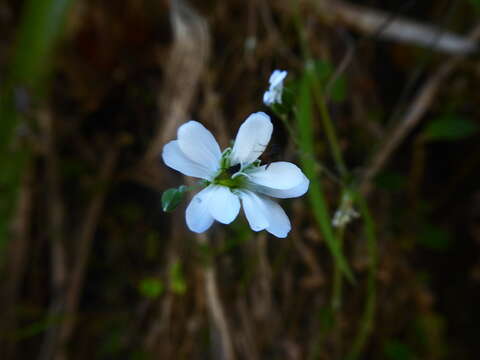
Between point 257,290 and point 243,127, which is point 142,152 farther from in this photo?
point 243,127

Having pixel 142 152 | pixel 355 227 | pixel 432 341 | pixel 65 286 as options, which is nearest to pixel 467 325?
pixel 432 341

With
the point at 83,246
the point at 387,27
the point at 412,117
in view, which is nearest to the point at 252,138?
the point at 412,117

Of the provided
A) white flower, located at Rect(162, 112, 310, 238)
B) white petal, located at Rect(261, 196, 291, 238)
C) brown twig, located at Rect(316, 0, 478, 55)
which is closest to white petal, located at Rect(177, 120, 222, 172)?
white flower, located at Rect(162, 112, 310, 238)

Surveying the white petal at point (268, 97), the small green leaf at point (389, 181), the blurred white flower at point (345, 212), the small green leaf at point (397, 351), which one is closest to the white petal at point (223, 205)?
the white petal at point (268, 97)

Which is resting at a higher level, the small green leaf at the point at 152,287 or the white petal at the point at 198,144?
the small green leaf at the point at 152,287

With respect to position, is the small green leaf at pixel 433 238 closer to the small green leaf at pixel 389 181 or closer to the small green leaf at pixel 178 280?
the small green leaf at pixel 389 181

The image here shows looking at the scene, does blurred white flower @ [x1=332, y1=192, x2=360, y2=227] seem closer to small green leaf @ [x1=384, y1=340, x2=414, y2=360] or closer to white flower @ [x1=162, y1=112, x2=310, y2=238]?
white flower @ [x1=162, y1=112, x2=310, y2=238]
